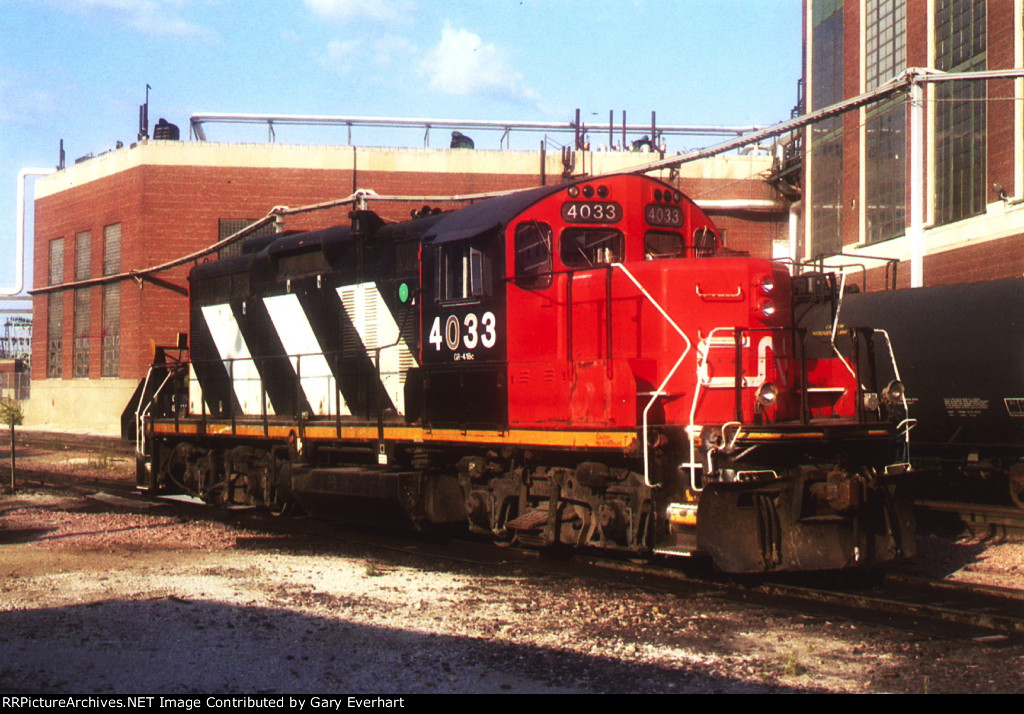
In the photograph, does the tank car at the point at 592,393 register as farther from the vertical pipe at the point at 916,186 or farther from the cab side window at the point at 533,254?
the vertical pipe at the point at 916,186

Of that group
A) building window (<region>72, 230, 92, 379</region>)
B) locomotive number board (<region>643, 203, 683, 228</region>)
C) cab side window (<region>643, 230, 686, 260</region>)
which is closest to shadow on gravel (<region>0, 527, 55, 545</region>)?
cab side window (<region>643, 230, 686, 260</region>)

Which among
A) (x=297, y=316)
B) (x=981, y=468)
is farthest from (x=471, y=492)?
(x=981, y=468)

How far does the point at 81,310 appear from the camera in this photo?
1620 inches

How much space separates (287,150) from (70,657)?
1241 inches

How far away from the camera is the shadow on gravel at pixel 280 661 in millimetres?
5832

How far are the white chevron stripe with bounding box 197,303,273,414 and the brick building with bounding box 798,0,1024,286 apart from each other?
1115cm

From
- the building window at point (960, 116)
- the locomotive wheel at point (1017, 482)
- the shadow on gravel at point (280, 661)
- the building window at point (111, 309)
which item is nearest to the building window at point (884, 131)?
the building window at point (960, 116)

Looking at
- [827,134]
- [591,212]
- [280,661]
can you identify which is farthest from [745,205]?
[280,661]

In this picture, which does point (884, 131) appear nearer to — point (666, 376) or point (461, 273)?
point (461, 273)

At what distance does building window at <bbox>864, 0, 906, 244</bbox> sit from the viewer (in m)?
25.8

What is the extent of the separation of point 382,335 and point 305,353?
1.87 m

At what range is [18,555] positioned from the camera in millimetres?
10727

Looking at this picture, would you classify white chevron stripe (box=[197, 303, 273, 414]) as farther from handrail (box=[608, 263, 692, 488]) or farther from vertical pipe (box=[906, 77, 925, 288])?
vertical pipe (box=[906, 77, 925, 288])
